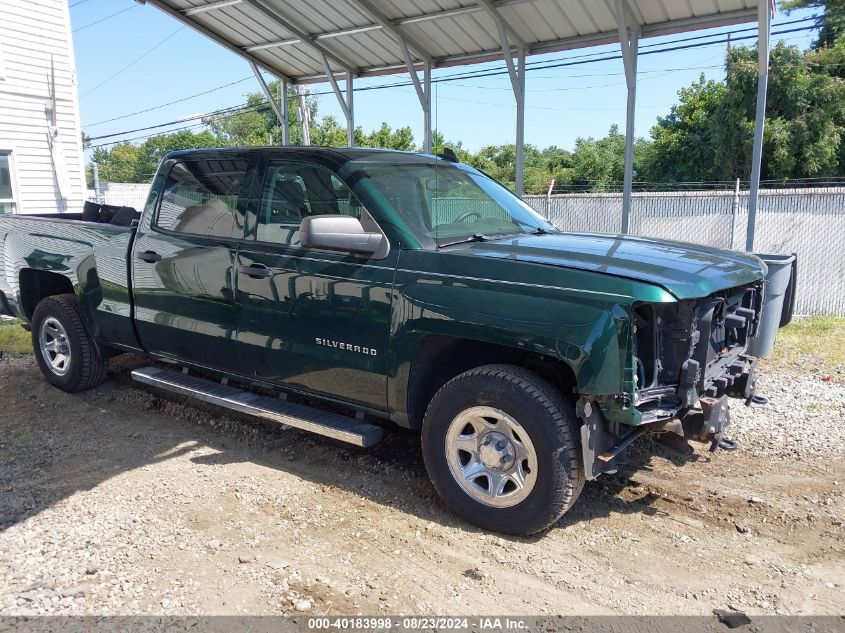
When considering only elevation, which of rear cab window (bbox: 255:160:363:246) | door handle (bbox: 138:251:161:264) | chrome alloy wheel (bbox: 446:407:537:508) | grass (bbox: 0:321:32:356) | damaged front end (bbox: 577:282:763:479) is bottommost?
grass (bbox: 0:321:32:356)

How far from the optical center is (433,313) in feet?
11.7

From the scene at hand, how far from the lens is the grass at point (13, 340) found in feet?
24.7

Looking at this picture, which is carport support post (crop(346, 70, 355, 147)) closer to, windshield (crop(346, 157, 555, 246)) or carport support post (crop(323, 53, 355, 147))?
carport support post (crop(323, 53, 355, 147))

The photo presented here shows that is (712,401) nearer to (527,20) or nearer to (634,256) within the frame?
(634,256)

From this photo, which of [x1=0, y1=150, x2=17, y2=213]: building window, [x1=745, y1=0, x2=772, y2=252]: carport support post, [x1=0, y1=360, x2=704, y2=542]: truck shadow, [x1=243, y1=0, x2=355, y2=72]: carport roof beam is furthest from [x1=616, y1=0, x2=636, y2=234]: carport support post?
[x1=0, y1=150, x2=17, y2=213]: building window

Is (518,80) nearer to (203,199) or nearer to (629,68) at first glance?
(629,68)

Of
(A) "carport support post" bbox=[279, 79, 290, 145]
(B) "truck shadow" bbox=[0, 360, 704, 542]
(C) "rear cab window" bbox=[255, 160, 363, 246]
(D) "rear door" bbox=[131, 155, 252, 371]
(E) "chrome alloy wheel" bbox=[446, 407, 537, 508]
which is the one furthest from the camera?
(A) "carport support post" bbox=[279, 79, 290, 145]

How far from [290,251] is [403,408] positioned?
1236mm

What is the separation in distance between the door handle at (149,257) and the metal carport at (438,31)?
580 cm

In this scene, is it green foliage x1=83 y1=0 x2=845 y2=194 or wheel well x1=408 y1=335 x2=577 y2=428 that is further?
green foliage x1=83 y1=0 x2=845 y2=194

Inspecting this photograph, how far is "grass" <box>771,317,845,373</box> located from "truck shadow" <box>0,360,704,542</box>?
335 centimetres

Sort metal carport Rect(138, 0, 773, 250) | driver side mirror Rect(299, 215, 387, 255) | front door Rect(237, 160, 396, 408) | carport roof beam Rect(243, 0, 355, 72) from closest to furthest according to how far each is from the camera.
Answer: driver side mirror Rect(299, 215, 387, 255)
front door Rect(237, 160, 396, 408)
metal carport Rect(138, 0, 773, 250)
carport roof beam Rect(243, 0, 355, 72)

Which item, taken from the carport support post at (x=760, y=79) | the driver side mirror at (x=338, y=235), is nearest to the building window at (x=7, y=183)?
the driver side mirror at (x=338, y=235)

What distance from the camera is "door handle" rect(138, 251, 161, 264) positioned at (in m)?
4.93
